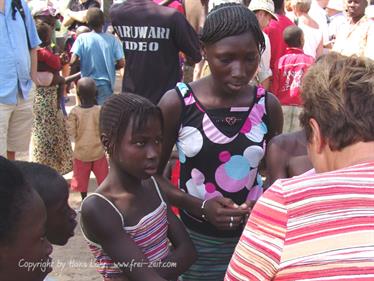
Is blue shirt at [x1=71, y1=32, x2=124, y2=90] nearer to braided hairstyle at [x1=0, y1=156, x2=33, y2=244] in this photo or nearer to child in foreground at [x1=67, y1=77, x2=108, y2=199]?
child in foreground at [x1=67, y1=77, x2=108, y2=199]

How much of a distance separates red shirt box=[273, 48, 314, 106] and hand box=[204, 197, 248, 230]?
147 inches

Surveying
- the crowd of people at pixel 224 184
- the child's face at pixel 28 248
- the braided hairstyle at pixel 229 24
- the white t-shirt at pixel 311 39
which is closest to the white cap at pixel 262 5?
the white t-shirt at pixel 311 39

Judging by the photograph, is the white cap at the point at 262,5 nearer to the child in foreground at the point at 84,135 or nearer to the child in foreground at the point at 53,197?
the child in foreground at the point at 84,135

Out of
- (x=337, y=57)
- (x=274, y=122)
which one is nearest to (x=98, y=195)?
(x=274, y=122)

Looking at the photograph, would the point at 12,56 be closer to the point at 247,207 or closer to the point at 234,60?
the point at 234,60

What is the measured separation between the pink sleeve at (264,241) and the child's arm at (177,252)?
77 centimetres

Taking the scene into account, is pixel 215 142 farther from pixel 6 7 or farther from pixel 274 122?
pixel 6 7

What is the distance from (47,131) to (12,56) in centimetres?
140

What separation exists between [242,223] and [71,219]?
0.66m

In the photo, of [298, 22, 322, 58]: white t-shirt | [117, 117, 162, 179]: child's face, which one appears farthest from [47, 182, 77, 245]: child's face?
[298, 22, 322, 58]: white t-shirt

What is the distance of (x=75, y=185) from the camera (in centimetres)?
539

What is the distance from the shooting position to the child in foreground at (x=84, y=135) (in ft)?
17.8

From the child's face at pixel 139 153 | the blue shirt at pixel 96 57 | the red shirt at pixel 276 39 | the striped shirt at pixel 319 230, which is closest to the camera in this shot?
the striped shirt at pixel 319 230

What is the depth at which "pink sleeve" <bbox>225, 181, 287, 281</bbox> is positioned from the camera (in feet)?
4.57
